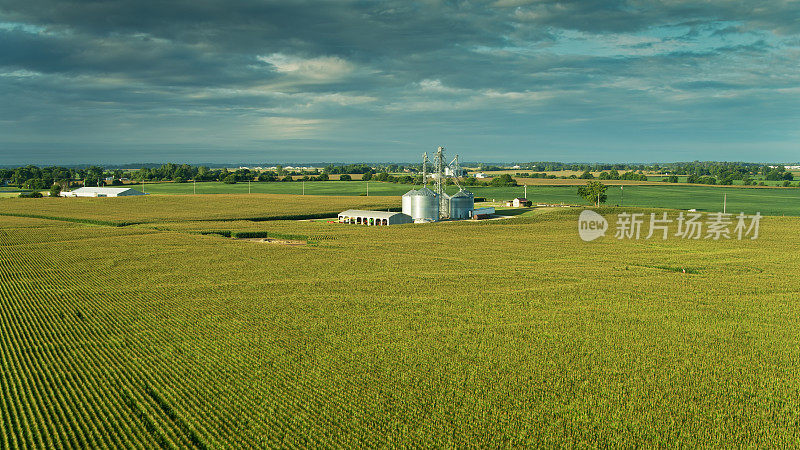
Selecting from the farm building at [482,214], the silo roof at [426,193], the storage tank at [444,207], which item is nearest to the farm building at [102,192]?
the silo roof at [426,193]

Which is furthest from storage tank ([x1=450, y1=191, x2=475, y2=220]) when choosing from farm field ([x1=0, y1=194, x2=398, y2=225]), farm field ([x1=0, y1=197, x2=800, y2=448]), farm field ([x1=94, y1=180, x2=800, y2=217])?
farm field ([x1=0, y1=197, x2=800, y2=448])

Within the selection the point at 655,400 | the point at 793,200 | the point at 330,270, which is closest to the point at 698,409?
the point at 655,400

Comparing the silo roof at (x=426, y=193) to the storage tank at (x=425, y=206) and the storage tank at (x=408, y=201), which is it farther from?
the storage tank at (x=408, y=201)

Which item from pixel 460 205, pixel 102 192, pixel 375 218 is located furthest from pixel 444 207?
pixel 102 192

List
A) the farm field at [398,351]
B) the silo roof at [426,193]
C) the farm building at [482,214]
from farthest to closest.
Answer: the farm building at [482,214] → the silo roof at [426,193] → the farm field at [398,351]

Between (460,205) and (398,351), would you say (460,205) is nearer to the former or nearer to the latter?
(460,205)

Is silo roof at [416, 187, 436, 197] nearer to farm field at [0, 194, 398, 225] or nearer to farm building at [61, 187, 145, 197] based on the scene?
farm field at [0, 194, 398, 225]

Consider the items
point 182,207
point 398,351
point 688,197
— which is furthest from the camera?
point 688,197
